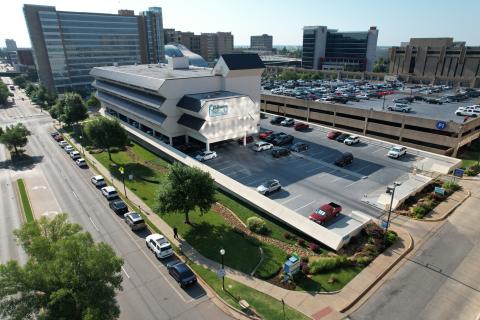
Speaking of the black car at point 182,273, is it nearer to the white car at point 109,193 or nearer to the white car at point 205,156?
the white car at point 109,193

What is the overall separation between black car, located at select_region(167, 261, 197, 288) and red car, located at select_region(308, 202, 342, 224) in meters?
15.2

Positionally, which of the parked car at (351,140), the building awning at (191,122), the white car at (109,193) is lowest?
the white car at (109,193)

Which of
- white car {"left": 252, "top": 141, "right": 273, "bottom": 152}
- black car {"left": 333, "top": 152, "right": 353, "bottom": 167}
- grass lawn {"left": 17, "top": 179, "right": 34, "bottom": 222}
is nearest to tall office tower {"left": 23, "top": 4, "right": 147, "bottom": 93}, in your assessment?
grass lawn {"left": 17, "top": 179, "right": 34, "bottom": 222}

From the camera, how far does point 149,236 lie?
104 ft

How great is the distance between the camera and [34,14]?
122625 millimetres

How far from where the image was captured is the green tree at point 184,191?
3281 cm

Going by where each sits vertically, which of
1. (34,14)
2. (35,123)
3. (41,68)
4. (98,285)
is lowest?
(35,123)

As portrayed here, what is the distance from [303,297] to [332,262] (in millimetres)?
4764

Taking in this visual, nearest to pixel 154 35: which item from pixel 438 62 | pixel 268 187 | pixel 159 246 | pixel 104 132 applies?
pixel 104 132

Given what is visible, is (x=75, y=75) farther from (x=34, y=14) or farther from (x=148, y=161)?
(x=148, y=161)

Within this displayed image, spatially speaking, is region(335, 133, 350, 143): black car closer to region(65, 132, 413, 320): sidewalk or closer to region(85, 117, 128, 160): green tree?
region(65, 132, 413, 320): sidewalk

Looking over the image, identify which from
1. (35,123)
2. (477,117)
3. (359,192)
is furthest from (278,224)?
(35,123)

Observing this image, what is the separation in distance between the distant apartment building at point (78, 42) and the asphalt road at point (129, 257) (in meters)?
95.0

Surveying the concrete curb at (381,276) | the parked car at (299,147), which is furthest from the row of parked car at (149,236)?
the parked car at (299,147)
